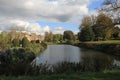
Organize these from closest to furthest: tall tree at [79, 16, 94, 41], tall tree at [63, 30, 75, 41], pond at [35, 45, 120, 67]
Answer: pond at [35, 45, 120, 67] < tall tree at [79, 16, 94, 41] < tall tree at [63, 30, 75, 41]

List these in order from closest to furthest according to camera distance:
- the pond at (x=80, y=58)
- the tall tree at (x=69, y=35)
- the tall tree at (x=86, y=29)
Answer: the pond at (x=80, y=58) < the tall tree at (x=86, y=29) < the tall tree at (x=69, y=35)

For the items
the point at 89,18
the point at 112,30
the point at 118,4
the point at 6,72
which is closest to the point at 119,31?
the point at 112,30

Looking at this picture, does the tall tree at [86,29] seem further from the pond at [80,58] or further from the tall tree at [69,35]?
the tall tree at [69,35]

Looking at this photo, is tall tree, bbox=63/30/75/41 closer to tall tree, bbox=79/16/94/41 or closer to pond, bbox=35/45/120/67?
tall tree, bbox=79/16/94/41

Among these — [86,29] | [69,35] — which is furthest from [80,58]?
[69,35]

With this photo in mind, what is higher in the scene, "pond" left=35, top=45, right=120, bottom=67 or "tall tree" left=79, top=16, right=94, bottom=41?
"tall tree" left=79, top=16, right=94, bottom=41

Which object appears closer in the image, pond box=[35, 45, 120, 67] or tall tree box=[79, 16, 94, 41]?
pond box=[35, 45, 120, 67]

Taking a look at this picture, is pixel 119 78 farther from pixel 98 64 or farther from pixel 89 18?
pixel 89 18

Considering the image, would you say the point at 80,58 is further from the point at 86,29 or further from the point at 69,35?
the point at 69,35

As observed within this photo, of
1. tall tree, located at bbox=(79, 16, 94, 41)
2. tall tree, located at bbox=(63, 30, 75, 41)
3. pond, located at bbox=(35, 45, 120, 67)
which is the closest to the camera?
pond, located at bbox=(35, 45, 120, 67)

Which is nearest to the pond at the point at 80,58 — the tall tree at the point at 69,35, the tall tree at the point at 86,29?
the tall tree at the point at 86,29

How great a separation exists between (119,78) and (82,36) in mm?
80872

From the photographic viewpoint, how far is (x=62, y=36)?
151 m

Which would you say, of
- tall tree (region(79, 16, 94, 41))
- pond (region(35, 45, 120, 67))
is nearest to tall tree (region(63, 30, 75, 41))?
tall tree (region(79, 16, 94, 41))
